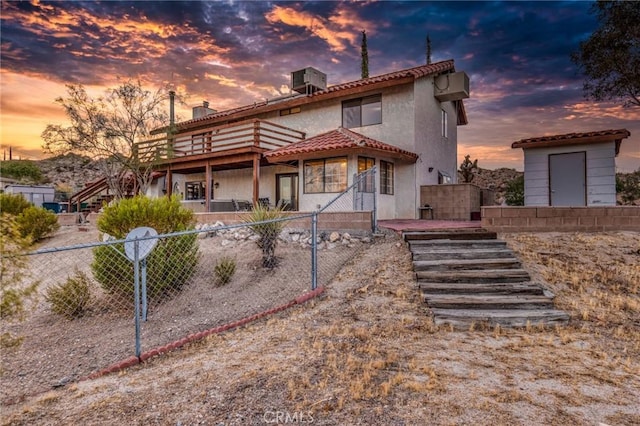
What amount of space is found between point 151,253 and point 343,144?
711cm

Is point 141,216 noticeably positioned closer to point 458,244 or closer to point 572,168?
point 458,244

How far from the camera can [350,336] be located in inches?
191

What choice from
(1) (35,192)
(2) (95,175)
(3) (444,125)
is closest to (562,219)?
(3) (444,125)

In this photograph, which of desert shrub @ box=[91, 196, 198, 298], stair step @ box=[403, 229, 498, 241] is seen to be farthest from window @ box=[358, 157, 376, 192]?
desert shrub @ box=[91, 196, 198, 298]

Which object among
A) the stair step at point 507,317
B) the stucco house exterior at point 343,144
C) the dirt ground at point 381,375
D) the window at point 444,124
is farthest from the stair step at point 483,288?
the window at point 444,124

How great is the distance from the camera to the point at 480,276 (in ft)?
21.4

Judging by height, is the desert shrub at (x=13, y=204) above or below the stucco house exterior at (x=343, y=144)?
below

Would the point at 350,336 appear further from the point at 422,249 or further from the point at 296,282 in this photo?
the point at 422,249

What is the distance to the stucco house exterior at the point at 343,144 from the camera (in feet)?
43.8

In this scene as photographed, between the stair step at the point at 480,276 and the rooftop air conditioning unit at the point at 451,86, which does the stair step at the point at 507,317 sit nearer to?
the stair step at the point at 480,276

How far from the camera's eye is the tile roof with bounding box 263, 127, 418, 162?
474 inches

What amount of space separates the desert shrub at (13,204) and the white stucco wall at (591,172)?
19.1m

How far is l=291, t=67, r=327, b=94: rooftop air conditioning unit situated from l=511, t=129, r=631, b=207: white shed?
8.82m

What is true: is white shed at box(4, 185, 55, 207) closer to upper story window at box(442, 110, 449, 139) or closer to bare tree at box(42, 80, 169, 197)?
bare tree at box(42, 80, 169, 197)
